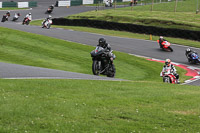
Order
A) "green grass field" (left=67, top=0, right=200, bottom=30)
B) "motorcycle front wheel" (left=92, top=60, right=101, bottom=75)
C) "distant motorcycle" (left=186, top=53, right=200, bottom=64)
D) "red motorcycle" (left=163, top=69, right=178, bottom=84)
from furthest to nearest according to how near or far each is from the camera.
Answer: "green grass field" (left=67, top=0, right=200, bottom=30), "distant motorcycle" (left=186, top=53, right=200, bottom=64), "red motorcycle" (left=163, top=69, right=178, bottom=84), "motorcycle front wheel" (left=92, top=60, right=101, bottom=75)

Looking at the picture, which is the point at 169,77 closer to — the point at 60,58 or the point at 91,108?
the point at 60,58

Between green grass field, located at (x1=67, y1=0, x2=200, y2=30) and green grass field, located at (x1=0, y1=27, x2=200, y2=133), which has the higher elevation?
green grass field, located at (x1=67, y1=0, x2=200, y2=30)

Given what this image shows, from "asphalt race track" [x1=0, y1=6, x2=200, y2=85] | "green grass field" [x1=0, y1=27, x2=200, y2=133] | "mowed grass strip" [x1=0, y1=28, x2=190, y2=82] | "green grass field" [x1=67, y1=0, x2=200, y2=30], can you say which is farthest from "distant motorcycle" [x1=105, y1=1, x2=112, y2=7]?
"green grass field" [x1=0, y1=27, x2=200, y2=133]

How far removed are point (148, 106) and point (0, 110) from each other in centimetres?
353

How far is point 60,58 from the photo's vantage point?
21703 mm

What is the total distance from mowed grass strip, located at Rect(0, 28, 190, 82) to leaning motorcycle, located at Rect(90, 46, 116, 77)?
1.70 meters

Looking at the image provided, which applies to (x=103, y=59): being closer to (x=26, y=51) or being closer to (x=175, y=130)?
(x=26, y=51)

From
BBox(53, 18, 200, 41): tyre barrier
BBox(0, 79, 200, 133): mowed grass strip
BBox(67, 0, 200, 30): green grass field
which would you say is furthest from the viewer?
BBox(67, 0, 200, 30): green grass field

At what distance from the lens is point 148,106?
29.5ft

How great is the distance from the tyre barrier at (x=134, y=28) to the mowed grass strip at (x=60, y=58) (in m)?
10.2

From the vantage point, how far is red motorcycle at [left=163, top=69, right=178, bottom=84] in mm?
17422

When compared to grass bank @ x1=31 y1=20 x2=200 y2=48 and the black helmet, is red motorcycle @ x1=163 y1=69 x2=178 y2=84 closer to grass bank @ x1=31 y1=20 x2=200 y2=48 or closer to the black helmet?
the black helmet

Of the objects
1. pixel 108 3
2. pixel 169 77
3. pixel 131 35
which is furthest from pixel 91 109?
pixel 108 3

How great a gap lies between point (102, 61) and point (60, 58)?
17.1 feet
